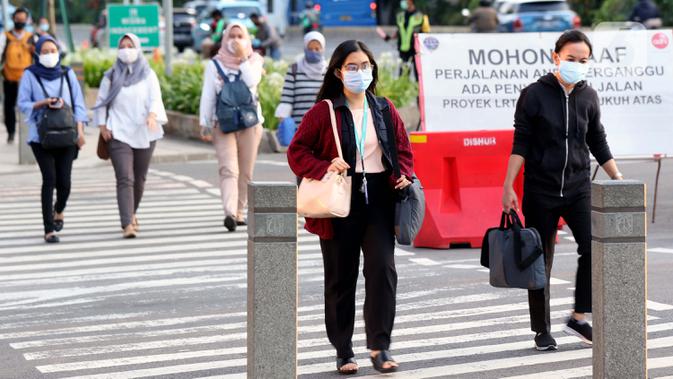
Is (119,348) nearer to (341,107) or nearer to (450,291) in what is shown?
(341,107)

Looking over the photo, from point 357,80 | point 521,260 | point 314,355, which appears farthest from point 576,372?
point 357,80

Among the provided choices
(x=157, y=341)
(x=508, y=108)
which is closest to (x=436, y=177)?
(x=508, y=108)

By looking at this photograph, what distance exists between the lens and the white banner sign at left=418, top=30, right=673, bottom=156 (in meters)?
14.0

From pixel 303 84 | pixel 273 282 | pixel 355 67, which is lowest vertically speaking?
pixel 273 282

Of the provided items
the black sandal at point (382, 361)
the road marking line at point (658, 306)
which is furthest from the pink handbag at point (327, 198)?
the road marking line at point (658, 306)

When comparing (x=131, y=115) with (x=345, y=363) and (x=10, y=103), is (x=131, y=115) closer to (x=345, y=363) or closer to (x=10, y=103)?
(x=345, y=363)

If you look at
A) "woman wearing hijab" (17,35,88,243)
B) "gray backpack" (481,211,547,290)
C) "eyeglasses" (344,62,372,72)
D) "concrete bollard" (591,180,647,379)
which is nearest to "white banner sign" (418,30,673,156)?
"woman wearing hijab" (17,35,88,243)

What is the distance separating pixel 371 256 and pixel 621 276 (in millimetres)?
1339

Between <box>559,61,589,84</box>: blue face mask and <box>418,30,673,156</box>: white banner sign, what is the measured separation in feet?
18.4

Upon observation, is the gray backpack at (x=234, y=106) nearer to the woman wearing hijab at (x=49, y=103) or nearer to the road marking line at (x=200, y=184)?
the woman wearing hijab at (x=49, y=103)

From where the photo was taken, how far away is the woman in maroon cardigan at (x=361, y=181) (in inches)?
302

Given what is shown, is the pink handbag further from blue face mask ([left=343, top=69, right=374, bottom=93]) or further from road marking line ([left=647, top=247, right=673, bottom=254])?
road marking line ([left=647, top=247, right=673, bottom=254])

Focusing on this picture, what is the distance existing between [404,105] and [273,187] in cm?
1768

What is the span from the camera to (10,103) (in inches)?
899
